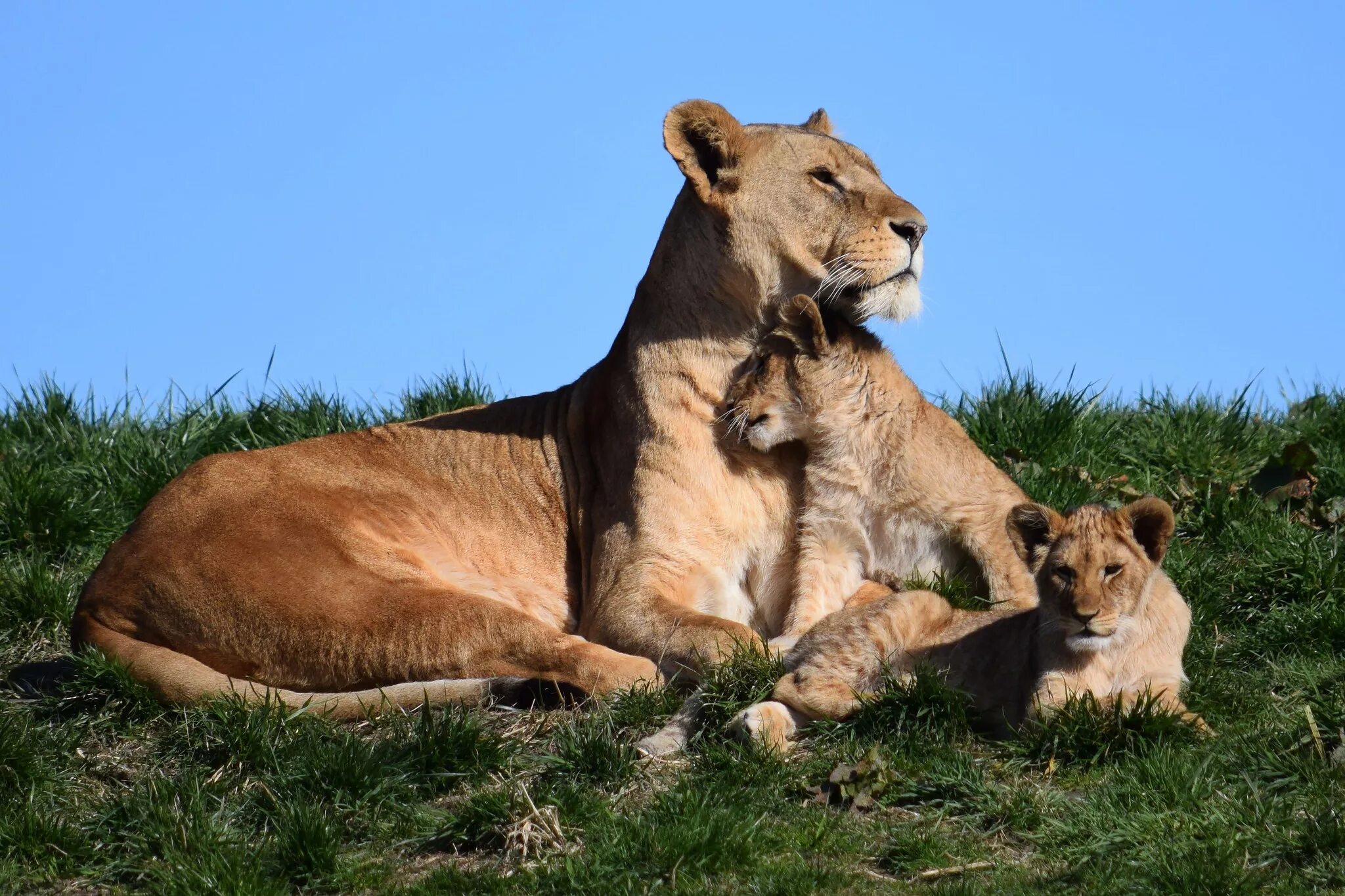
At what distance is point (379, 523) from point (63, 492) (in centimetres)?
227

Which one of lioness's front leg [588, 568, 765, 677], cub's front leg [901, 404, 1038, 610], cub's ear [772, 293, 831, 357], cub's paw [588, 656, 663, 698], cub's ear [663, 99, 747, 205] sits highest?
cub's ear [663, 99, 747, 205]

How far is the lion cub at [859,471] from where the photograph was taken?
21.5 ft

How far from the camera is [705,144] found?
275 inches

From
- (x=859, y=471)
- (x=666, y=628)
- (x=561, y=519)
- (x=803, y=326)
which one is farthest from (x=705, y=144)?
(x=666, y=628)

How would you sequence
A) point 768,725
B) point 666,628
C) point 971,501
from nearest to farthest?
point 768,725, point 666,628, point 971,501

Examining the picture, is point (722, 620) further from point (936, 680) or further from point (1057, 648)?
point (1057, 648)

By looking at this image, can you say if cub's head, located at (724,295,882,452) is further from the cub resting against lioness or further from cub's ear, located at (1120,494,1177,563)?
cub's ear, located at (1120,494,1177,563)

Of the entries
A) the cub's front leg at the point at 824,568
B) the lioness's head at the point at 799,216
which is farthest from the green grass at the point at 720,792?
the lioness's head at the point at 799,216

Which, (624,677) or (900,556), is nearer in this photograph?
(624,677)

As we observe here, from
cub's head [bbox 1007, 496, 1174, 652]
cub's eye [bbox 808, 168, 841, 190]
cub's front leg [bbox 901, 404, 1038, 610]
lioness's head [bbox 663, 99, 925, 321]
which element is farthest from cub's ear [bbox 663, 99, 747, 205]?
cub's head [bbox 1007, 496, 1174, 652]

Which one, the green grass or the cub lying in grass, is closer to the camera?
the green grass

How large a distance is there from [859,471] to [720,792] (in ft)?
6.30

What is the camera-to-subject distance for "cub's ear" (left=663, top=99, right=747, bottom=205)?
270 inches

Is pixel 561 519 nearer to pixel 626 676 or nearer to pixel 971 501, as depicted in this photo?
pixel 626 676
